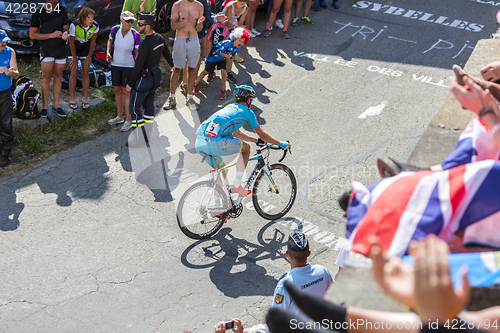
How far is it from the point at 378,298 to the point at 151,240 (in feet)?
14.6

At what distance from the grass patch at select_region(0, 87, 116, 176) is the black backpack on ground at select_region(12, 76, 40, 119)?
193 mm

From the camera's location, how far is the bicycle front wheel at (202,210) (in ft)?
19.3

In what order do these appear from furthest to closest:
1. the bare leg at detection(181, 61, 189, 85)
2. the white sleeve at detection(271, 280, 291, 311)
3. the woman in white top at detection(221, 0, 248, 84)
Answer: the woman in white top at detection(221, 0, 248, 84)
the bare leg at detection(181, 61, 189, 85)
the white sleeve at detection(271, 280, 291, 311)

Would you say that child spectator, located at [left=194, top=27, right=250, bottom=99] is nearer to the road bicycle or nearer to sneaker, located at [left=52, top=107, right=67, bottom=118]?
sneaker, located at [left=52, top=107, right=67, bottom=118]

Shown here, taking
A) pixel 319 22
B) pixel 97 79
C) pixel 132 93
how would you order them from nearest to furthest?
1. pixel 132 93
2. pixel 97 79
3. pixel 319 22

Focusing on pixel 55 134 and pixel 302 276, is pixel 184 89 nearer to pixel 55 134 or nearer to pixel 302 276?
pixel 55 134

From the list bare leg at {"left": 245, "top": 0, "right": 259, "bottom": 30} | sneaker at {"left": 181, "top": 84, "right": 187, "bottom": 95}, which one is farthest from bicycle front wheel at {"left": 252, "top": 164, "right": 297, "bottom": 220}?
bare leg at {"left": 245, "top": 0, "right": 259, "bottom": 30}

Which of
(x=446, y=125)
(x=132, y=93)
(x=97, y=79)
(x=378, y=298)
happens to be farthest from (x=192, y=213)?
(x=97, y=79)

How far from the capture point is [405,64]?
11055 millimetres

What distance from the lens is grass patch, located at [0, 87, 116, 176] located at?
7.46 meters

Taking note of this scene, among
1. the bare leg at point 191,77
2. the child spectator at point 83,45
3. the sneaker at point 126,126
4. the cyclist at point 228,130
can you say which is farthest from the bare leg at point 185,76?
the cyclist at point 228,130

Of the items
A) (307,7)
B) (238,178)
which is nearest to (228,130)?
(238,178)

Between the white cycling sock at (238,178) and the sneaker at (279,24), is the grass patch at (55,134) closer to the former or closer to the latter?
the white cycling sock at (238,178)

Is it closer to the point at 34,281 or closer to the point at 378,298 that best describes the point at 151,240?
the point at 34,281
